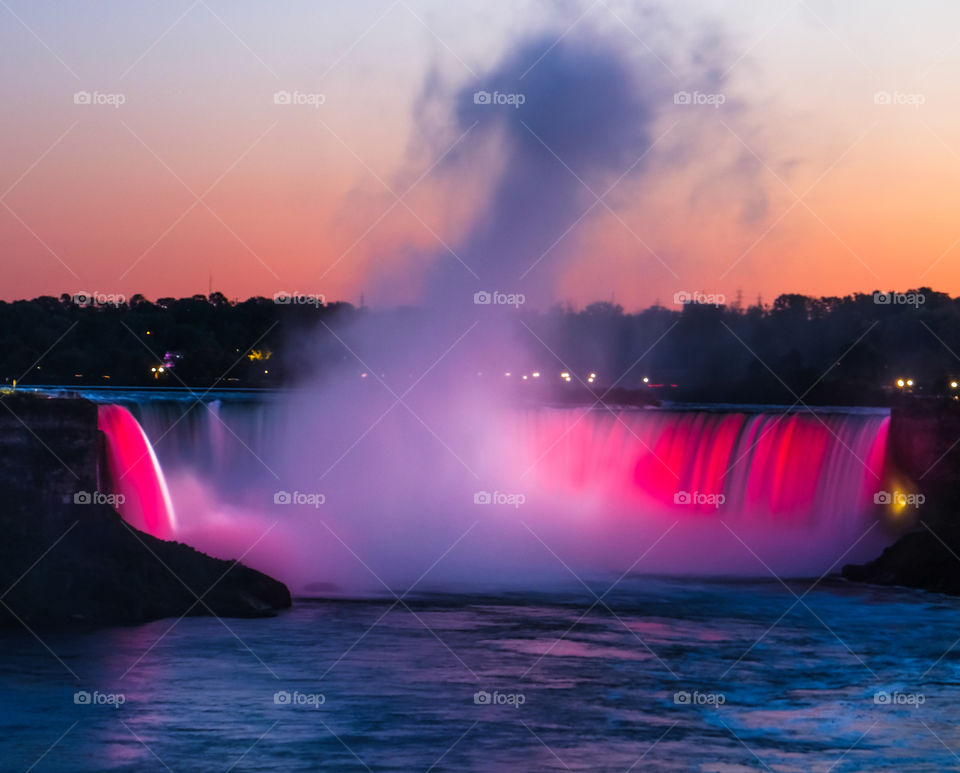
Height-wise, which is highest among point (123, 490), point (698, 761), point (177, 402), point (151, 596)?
point (177, 402)

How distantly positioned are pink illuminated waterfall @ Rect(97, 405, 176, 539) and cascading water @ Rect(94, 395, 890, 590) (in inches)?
6.5

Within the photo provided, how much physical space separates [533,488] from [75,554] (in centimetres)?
2072

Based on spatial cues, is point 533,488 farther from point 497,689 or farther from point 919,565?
point 497,689

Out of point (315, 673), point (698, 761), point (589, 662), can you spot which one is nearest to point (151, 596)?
point (315, 673)

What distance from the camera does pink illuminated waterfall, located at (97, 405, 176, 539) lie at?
36.5 metres

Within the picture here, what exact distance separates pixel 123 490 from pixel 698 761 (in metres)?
20.3

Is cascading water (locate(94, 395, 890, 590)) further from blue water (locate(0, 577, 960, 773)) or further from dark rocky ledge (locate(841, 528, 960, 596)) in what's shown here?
blue water (locate(0, 577, 960, 773))

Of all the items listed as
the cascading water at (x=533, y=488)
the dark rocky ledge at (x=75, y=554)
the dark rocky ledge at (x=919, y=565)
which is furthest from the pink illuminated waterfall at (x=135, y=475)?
the dark rocky ledge at (x=919, y=565)

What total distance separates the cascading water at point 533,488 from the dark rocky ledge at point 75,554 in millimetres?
6956

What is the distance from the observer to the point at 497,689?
2384cm

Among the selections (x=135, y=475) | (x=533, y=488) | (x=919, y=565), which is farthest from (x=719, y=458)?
(x=135, y=475)

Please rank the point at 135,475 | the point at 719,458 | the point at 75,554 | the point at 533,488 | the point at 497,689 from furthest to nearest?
the point at 533,488, the point at 719,458, the point at 135,475, the point at 75,554, the point at 497,689

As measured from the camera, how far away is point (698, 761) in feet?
65.6

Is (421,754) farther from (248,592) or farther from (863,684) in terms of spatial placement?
(248,592)
